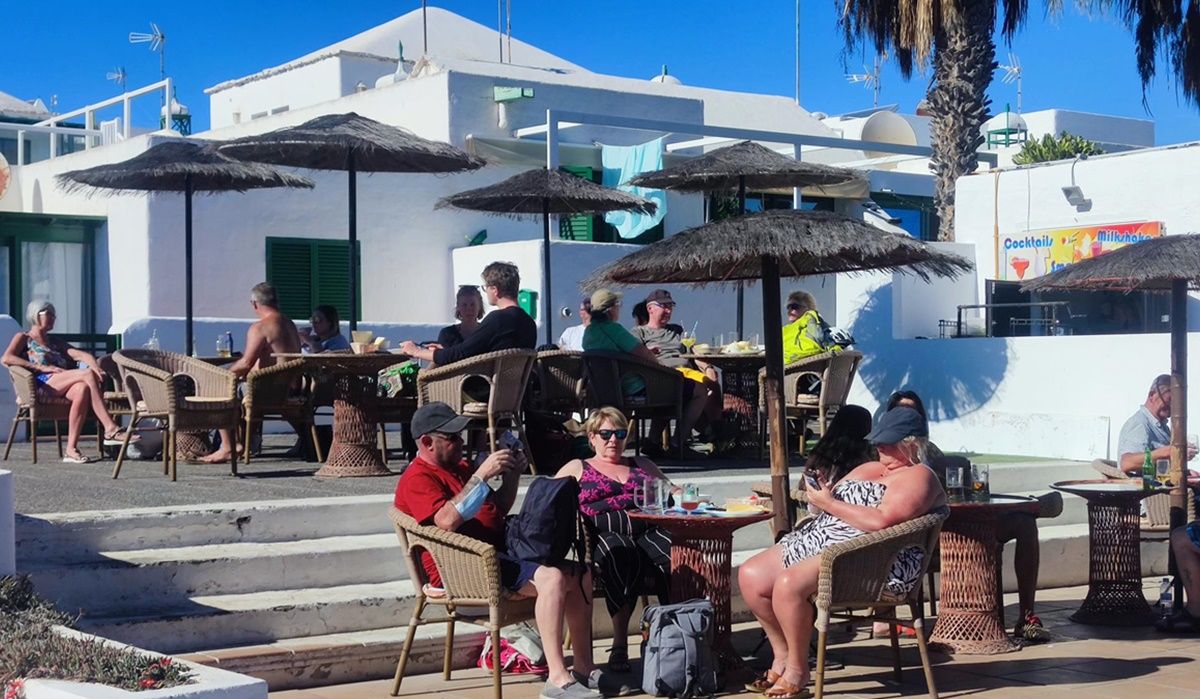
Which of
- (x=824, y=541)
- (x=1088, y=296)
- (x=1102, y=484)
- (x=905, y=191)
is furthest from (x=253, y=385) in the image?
(x=905, y=191)

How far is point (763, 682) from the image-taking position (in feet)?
24.2

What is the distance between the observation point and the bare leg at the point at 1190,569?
883cm

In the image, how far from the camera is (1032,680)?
7613mm

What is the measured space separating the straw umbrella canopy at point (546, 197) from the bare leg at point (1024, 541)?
5.53 m

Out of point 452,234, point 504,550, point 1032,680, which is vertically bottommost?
point 1032,680

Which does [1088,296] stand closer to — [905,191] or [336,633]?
[905,191]

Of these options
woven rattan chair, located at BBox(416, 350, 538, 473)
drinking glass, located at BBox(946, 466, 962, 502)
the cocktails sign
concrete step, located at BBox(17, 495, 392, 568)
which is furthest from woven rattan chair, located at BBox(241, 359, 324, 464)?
the cocktails sign

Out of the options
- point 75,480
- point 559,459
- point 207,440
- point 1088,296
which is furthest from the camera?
point 1088,296

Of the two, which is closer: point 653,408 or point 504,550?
point 504,550

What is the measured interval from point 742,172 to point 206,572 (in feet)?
22.4

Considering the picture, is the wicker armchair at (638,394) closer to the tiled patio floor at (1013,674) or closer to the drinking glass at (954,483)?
the tiled patio floor at (1013,674)

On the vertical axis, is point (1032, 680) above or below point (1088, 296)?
below

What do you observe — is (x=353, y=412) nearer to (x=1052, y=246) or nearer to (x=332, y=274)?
(x=332, y=274)

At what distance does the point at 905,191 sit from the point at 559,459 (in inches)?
590
